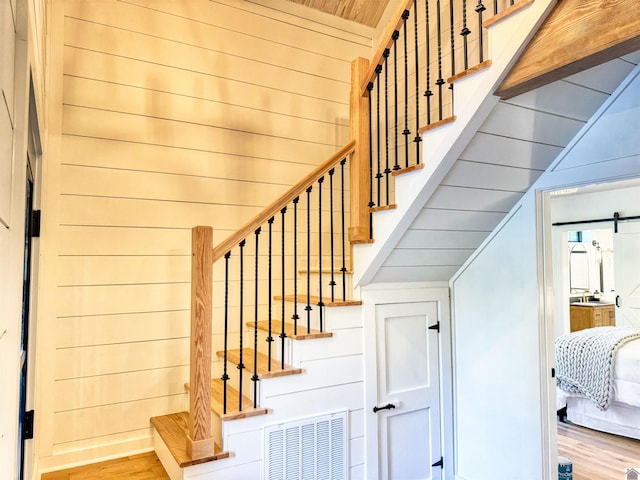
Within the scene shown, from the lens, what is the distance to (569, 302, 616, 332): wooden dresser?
677 cm

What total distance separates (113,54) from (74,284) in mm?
1634

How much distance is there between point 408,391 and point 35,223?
8.23ft

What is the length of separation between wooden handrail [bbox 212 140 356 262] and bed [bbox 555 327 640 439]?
129 inches

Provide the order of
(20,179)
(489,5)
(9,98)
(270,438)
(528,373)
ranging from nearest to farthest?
(9,98)
(20,179)
(270,438)
(528,373)
(489,5)

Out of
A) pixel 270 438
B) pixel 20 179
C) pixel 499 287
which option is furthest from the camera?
pixel 499 287

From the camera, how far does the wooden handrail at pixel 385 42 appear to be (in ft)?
7.99

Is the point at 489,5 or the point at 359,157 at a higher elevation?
the point at 489,5

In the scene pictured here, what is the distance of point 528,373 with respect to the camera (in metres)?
2.79

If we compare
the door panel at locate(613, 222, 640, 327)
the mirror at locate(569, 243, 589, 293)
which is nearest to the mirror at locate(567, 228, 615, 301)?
the mirror at locate(569, 243, 589, 293)

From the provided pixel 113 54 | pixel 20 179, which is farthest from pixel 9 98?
pixel 113 54

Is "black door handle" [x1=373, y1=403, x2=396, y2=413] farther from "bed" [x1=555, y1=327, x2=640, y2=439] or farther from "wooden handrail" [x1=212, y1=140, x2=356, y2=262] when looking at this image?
"bed" [x1=555, y1=327, x2=640, y2=439]

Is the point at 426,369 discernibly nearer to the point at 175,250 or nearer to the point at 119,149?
the point at 175,250

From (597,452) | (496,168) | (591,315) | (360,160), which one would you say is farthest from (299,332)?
(591,315)

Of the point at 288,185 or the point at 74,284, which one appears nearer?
the point at 74,284
